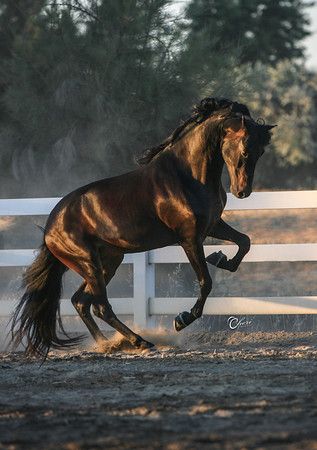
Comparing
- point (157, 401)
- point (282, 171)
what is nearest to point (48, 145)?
point (157, 401)

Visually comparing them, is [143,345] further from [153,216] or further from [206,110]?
[206,110]

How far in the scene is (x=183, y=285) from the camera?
11.2m

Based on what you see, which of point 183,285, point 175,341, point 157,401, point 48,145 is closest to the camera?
point 157,401

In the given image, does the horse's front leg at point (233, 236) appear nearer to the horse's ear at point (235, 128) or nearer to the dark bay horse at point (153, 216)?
the dark bay horse at point (153, 216)

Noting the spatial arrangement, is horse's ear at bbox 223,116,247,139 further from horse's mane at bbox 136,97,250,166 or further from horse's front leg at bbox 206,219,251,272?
horse's front leg at bbox 206,219,251,272

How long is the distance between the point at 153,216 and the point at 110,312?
3.07 ft

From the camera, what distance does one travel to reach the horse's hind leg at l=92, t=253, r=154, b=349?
789cm

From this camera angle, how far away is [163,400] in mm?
4832

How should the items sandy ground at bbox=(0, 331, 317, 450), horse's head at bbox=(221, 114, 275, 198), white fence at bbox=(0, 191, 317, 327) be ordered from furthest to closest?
white fence at bbox=(0, 191, 317, 327)
horse's head at bbox=(221, 114, 275, 198)
sandy ground at bbox=(0, 331, 317, 450)

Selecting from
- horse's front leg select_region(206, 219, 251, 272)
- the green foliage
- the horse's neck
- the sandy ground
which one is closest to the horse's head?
the horse's neck

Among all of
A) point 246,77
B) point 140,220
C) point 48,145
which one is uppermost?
point 246,77

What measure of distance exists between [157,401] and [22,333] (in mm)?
3170

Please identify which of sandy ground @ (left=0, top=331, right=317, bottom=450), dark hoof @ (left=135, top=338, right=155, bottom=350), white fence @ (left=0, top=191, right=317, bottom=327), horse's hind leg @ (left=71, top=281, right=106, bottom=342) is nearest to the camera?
sandy ground @ (left=0, top=331, right=317, bottom=450)

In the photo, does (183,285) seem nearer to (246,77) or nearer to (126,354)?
(126,354)
